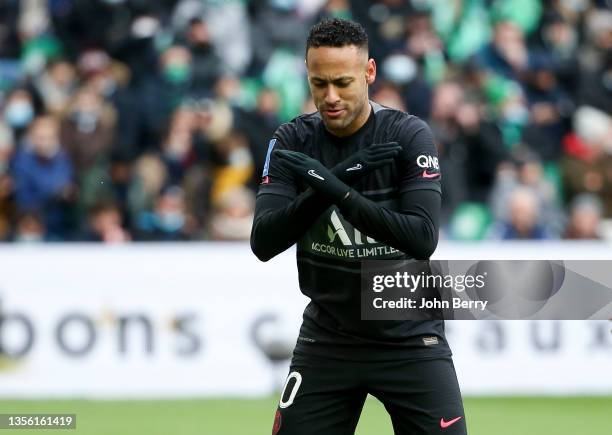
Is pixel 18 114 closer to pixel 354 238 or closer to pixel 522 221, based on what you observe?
pixel 522 221

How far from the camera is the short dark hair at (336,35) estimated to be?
568 centimetres

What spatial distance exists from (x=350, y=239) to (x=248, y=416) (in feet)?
18.7

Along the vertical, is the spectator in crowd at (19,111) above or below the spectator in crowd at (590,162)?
above

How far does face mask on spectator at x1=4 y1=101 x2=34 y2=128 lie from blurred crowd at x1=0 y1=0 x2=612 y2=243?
3 cm

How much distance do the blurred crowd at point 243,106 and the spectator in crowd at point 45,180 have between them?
0.02m

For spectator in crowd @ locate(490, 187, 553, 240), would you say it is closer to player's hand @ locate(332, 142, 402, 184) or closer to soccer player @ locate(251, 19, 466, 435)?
soccer player @ locate(251, 19, 466, 435)

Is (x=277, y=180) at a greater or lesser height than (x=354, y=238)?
greater

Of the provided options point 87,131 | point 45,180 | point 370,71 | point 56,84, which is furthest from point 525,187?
point 370,71

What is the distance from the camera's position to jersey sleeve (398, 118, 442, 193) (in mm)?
5680

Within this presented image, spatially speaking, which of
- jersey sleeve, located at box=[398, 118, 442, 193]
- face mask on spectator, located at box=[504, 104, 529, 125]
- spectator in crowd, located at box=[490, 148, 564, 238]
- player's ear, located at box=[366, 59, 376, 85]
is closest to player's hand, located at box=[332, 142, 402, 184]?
jersey sleeve, located at box=[398, 118, 442, 193]

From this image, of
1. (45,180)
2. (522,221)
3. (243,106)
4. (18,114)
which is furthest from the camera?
(243,106)

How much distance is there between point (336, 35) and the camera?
5.68m

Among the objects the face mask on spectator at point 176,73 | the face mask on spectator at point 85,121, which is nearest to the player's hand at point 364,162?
the face mask on spectator at point 85,121

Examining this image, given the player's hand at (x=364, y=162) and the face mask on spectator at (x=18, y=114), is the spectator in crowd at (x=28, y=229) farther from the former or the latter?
the player's hand at (x=364, y=162)
